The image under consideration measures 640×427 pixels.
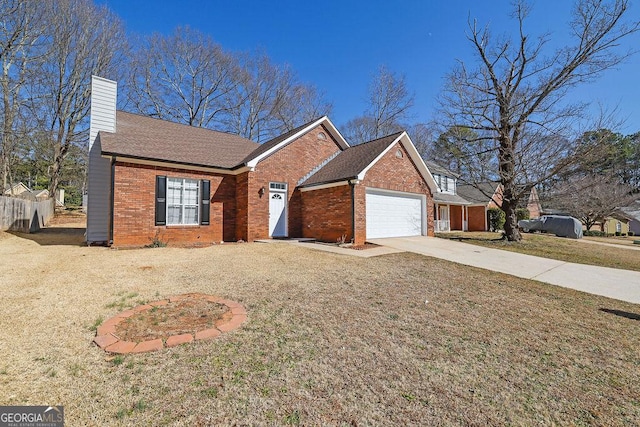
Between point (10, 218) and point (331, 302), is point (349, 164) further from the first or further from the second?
point (10, 218)

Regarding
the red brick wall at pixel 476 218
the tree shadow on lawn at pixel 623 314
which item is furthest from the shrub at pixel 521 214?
the tree shadow on lawn at pixel 623 314

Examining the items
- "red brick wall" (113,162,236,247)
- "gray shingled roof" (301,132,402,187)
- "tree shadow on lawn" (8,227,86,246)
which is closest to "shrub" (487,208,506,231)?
"gray shingled roof" (301,132,402,187)

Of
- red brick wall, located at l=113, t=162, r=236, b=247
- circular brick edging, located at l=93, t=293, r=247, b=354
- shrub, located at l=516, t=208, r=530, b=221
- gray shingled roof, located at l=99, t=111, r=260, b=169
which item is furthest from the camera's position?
shrub, located at l=516, t=208, r=530, b=221

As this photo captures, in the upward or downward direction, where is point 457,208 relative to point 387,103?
downward

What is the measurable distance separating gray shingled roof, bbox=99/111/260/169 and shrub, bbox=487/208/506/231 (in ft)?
67.5

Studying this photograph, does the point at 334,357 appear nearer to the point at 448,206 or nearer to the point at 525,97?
the point at 525,97

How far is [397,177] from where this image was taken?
44.1 ft

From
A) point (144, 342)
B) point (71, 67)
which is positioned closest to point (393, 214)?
point (144, 342)

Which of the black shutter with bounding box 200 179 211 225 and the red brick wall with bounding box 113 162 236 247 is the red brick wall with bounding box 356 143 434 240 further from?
the red brick wall with bounding box 113 162 236 247

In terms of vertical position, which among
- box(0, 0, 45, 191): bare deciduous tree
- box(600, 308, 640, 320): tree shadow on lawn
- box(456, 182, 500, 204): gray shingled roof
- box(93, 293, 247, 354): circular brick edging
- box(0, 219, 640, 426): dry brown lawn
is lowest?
box(600, 308, 640, 320): tree shadow on lawn

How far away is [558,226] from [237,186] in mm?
27894

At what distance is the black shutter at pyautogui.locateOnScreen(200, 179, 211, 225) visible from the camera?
1191 cm

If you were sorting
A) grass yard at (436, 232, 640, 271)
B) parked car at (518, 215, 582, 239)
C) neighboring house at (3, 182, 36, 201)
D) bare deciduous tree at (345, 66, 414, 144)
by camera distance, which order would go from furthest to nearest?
bare deciduous tree at (345, 66, 414, 144), parked car at (518, 215, 582, 239), neighboring house at (3, 182, 36, 201), grass yard at (436, 232, 640, 271)

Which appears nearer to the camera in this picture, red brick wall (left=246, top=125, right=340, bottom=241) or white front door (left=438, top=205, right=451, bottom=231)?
red brick wall (left=246, top=125, right=340, bottom=241)
